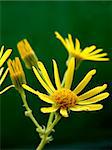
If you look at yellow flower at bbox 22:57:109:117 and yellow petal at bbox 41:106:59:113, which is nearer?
yellow petal at bbox 41:106:59:113

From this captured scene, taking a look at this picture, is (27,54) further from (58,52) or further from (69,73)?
(58,52)

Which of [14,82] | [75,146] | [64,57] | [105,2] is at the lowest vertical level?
[75,146]

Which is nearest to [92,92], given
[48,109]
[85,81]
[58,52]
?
[85,81]

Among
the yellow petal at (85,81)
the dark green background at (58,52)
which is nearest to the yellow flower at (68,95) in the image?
the yellow petal at (85,81)

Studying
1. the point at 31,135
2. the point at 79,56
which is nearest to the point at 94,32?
the point at 31,135

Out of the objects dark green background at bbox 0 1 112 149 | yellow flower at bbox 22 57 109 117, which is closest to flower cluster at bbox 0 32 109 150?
yellow flower at bbox 22 57 109 117

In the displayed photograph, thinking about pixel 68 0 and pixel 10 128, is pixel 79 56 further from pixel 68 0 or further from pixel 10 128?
pixel 68 0

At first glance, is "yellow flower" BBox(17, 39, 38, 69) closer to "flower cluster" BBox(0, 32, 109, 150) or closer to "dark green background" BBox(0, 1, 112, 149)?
"flower cluster" BBox(0, 32, 109, 150)
